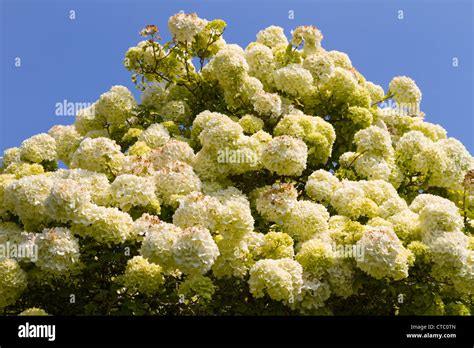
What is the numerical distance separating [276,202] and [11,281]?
367 cm

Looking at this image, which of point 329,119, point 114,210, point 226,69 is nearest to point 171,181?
point 114,210

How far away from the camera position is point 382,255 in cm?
861

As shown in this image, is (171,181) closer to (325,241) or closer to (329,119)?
(325,241)

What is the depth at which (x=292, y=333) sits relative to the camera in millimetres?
8195

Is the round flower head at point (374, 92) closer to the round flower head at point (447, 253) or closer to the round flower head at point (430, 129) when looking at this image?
the round flower head at point (430, 129)

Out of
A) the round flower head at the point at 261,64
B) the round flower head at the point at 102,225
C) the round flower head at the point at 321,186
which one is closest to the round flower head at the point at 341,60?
the round flower head at the point at 261,64

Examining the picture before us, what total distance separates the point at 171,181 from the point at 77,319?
2.45m

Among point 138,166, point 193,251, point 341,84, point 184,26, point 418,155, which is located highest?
point 184,26

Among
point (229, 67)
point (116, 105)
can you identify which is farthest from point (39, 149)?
point (229, 67)

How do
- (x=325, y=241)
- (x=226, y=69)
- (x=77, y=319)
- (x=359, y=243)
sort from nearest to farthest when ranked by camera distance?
(x=77, y=319)
(x=359, y=243)
(x=325, y=241)
(x=226, y=69)

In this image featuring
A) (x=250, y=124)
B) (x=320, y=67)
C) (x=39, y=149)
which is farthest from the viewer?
(x=320, y=67)

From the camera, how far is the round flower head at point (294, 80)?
12.5 metres

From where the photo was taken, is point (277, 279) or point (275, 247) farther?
point (275, 247)

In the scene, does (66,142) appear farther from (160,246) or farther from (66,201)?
(160,246)
